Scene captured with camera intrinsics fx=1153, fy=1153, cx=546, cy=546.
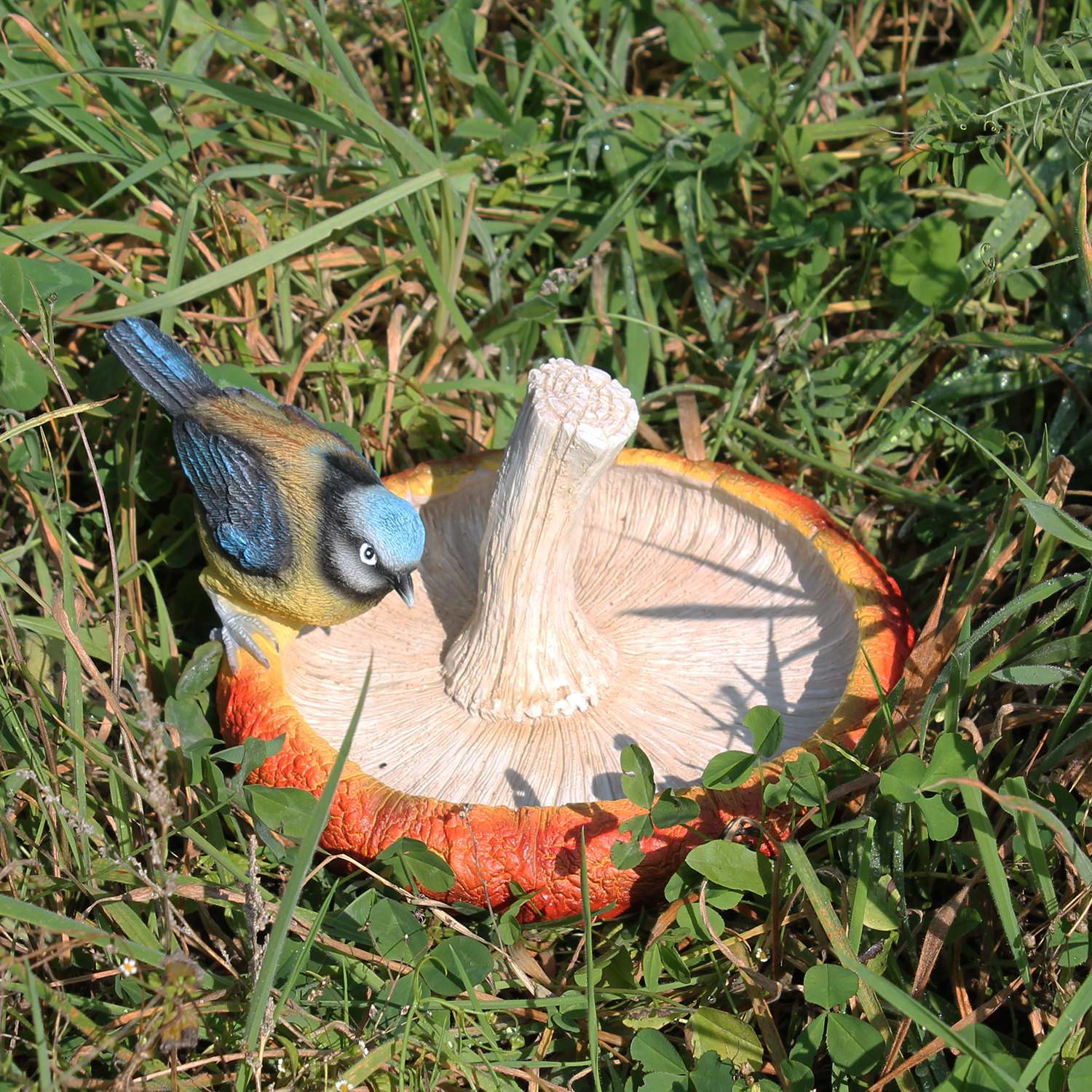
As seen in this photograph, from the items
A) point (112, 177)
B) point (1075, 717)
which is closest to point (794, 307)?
point (1075, 717)

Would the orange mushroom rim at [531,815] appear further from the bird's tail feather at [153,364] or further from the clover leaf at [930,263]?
the clover leaf at [930,263]

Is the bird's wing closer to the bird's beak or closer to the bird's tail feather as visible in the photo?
the bird's tail feather

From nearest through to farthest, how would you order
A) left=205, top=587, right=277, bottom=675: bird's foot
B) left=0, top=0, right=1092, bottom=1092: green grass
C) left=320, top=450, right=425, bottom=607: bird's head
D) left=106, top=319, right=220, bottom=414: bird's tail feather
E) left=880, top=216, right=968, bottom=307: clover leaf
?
left=0, top=0, right=1092, bottom=1092: green grass → left=320, top=450, right=425, bottom=607: bird's head → left=205, top=587, right=277, bottom=675: bird's foot → left=106, top=319, right=220, bottom=414: bird's tail feather → left=880, top=216, right=968, bottom=307: clover leaf

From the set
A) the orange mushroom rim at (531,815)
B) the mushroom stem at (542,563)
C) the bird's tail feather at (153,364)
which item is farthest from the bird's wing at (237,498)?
the mushroom stem at (542,563)

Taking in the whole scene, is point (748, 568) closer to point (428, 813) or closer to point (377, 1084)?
point (428, 813)

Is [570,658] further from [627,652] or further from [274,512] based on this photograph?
[274,512]

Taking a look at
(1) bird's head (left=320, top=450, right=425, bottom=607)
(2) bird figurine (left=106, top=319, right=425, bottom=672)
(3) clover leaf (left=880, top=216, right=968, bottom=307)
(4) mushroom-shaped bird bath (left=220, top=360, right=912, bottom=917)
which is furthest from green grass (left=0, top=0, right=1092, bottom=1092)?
(1) bird's head (left=320, top=450, right=425, bottom=607)

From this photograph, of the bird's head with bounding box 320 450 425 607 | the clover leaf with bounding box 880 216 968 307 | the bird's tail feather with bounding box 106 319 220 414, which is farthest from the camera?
the clover leaf with bounding box 880 216 968 307
